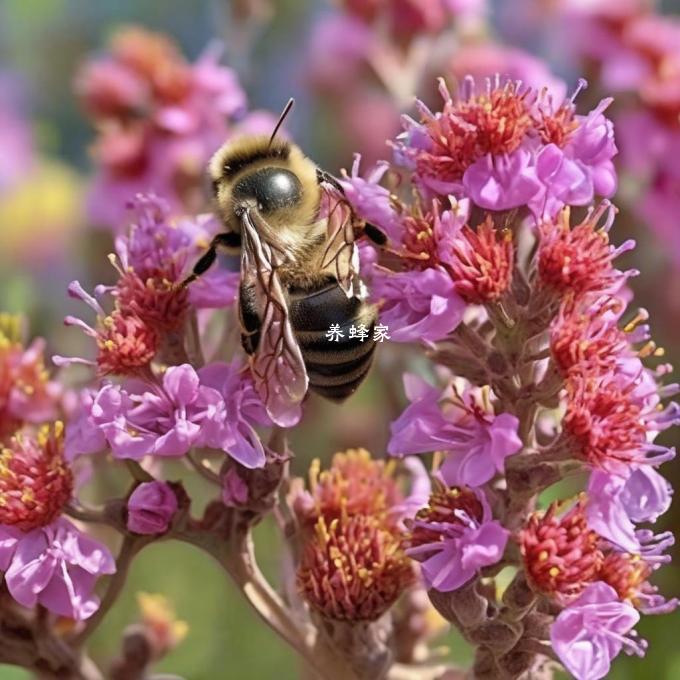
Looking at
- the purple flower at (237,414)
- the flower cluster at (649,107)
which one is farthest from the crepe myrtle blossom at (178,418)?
the flower cluster at (649,107)

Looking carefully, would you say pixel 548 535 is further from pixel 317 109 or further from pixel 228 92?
pixel 317 109

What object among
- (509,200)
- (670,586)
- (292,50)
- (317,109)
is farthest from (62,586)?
(292,50)

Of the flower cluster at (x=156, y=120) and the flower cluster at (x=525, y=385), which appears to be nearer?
the flower cluster at (x=525, y=385)

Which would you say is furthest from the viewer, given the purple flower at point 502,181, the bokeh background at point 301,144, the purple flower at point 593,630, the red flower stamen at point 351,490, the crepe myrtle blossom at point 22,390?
the bokeh background at point 301,144

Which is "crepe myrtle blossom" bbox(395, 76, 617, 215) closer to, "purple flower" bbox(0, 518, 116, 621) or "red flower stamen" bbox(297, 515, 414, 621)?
"red flower stamen" bbox(297, 515, 414, 621)

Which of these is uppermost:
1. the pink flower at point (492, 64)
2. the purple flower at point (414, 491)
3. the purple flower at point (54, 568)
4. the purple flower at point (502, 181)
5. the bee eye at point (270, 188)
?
the pink flower at point (492, 64)

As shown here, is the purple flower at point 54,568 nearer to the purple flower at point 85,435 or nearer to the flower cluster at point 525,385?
the purple flower at point 85,435

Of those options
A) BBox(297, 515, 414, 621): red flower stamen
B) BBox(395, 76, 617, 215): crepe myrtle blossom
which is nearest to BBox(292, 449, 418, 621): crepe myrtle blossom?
BBox(297, 515, 414, 621): red flower stamen
